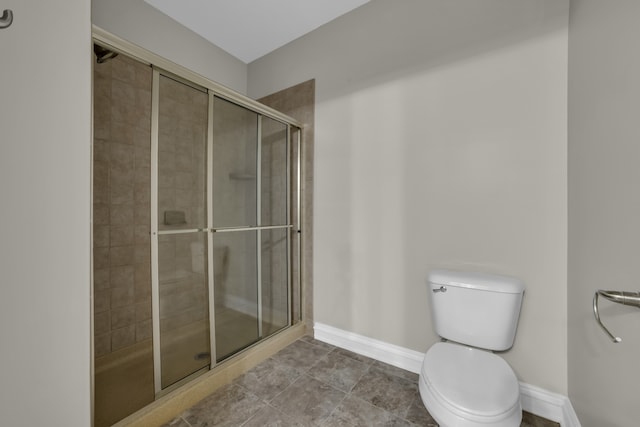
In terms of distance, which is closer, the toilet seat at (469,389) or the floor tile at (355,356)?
the toilet seat at (469,389)

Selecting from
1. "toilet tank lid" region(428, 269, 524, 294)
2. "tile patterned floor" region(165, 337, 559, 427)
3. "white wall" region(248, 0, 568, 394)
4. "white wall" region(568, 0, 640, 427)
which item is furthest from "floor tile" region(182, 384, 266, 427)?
"white wall" region(568, 0, 640, 427)

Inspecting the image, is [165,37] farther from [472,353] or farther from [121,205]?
[472,353]

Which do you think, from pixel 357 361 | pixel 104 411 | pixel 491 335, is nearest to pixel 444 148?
pixel 491 335

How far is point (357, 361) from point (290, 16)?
272 cm

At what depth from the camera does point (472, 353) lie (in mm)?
1263

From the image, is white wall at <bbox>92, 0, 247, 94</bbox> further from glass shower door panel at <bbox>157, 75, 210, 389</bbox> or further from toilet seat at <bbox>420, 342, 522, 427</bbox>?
toilet seat at <bbox>420, 342, 522, 427</bbox>

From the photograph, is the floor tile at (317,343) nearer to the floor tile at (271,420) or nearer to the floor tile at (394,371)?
the floor tile at (394,371)

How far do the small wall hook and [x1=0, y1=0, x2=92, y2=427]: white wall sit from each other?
1 cm

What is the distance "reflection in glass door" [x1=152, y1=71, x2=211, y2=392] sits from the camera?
4.55 ft

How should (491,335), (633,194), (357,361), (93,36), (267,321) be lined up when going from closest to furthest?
(633,194)
(93,36)
(491,335)
(357,361)
(267,321)

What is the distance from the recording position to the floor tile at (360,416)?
133 cm

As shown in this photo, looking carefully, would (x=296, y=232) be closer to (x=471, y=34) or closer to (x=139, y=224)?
(x=139, y=224)

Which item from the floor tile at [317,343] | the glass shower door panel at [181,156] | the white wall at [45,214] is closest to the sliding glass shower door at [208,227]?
the glass shower door panel at [181,156]

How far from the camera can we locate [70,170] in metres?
0.92
